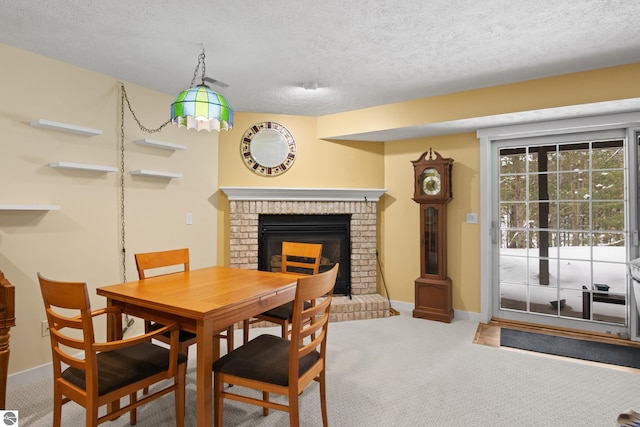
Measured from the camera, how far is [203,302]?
5.87 feet

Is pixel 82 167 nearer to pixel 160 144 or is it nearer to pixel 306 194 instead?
pixel 160 144

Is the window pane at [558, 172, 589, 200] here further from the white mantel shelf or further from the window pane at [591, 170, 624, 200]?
the white mantel shelf

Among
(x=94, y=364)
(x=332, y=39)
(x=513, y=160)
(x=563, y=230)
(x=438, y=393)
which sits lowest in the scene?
(x=438, y=393)

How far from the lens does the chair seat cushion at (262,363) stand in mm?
1721

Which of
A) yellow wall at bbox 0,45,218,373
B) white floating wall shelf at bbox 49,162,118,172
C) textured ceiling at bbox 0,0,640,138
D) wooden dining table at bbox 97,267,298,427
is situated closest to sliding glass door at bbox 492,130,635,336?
textured ceiling at bbox 0,0,640,138

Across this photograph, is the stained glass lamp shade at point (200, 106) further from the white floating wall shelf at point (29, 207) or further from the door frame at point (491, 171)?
the door frame at point (491, 171)

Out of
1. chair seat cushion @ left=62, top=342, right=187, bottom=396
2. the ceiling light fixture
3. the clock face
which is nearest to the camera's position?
chair seat cushion @ left=62, top=342, right=187, bottom=396

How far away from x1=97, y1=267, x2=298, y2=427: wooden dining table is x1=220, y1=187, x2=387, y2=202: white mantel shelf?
1.69m

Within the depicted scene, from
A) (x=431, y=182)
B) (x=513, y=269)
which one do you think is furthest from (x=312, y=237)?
(x=513, y=269)

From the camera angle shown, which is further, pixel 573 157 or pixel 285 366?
pixel 573 157

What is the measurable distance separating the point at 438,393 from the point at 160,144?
308 cm

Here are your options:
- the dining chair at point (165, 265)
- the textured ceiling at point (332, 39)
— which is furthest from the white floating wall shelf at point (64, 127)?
the dining chair at point (165, 265)

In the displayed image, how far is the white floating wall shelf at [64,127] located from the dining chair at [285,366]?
7.11 ft

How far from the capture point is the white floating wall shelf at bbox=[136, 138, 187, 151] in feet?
10.7
